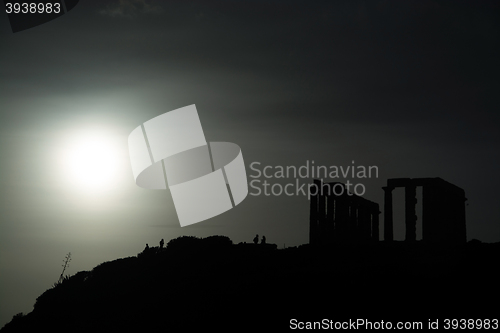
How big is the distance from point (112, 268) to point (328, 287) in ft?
80.8

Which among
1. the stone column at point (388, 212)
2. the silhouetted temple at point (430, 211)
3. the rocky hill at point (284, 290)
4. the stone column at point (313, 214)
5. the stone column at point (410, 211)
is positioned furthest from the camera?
the stone column at point (313, 214)

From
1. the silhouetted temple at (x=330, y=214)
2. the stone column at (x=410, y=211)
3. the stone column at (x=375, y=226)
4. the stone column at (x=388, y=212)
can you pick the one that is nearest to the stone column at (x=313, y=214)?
the silhouetted temple at (x=330, y=214)

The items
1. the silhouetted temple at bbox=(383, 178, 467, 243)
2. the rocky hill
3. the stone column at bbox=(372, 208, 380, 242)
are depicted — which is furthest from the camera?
the stone column at bbox=(372, 208, 380, 242)

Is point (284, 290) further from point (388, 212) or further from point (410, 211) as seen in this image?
point (388, 212)

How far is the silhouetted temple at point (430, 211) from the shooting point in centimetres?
3362

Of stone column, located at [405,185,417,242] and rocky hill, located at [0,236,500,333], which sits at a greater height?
stone column, located at [405,185,417,242]

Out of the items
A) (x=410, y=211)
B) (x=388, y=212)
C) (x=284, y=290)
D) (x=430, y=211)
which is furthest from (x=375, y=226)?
(x=284, y=290)

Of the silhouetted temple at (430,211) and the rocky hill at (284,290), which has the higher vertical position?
the silhouetted temple at (430,211)

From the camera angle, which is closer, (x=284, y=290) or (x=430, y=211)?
(x=284, y=290)

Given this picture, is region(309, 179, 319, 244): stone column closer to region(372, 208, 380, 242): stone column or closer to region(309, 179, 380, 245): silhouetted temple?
region(309, 179, 380, 245): silhouetted temple

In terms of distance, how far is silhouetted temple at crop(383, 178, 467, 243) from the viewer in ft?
110

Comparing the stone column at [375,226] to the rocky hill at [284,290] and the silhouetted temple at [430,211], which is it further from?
the rocky hill at [284,290]

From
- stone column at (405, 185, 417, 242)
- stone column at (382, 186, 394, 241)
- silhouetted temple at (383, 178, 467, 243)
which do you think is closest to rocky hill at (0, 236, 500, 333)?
stone column at (405, 185, 417, 242)

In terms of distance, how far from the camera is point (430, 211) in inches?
1321
